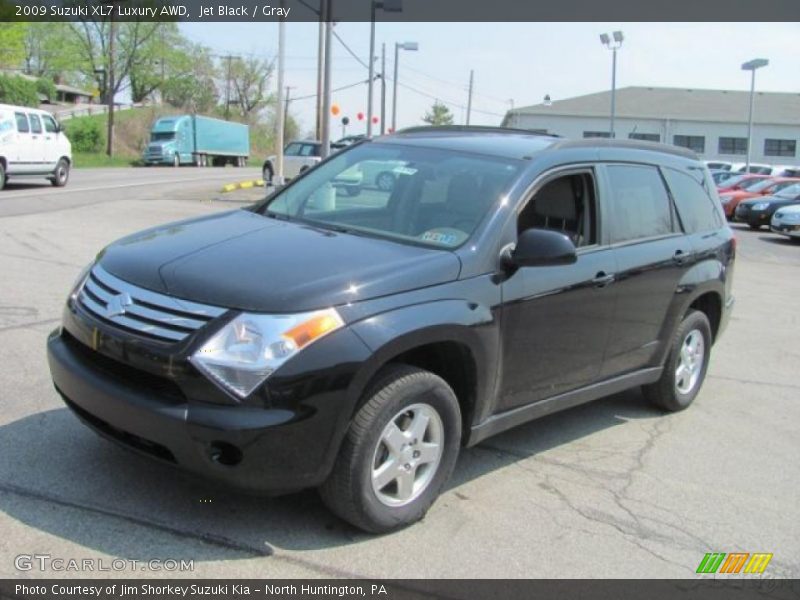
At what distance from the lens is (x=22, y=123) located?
21.0 m

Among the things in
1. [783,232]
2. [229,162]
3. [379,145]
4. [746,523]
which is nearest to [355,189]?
[379,145]

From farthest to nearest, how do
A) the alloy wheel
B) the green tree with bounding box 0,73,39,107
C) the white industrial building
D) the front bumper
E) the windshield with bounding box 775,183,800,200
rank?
the white industrial building → the green tree with bounding box 0,73,39,107 → the windshield with bounding box 775,183,800,200 → the alloy wheel → the front bumper

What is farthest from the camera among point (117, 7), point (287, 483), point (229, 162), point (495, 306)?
point (229, 162)

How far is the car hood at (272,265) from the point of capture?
11.1ft

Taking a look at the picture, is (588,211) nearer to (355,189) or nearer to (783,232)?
(355,189)

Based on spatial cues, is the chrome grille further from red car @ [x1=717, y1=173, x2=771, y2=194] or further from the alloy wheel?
red car @ [x1=717, y1=173, x2=771, y2=194]

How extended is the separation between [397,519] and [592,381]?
1.75 meters

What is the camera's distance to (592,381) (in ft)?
15.9

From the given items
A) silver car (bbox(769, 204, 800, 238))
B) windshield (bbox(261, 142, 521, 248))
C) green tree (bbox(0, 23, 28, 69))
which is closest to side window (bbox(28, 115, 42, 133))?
windshield (bbox(261, 142, 521, 248))

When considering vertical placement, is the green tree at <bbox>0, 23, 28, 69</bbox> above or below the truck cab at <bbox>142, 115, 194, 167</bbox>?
above

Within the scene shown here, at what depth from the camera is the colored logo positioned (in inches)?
144

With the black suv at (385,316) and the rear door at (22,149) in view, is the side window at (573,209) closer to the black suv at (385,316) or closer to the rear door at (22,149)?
the black suv at (385,316)

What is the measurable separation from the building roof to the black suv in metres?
62.8

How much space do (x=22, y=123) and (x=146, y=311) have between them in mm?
20123
